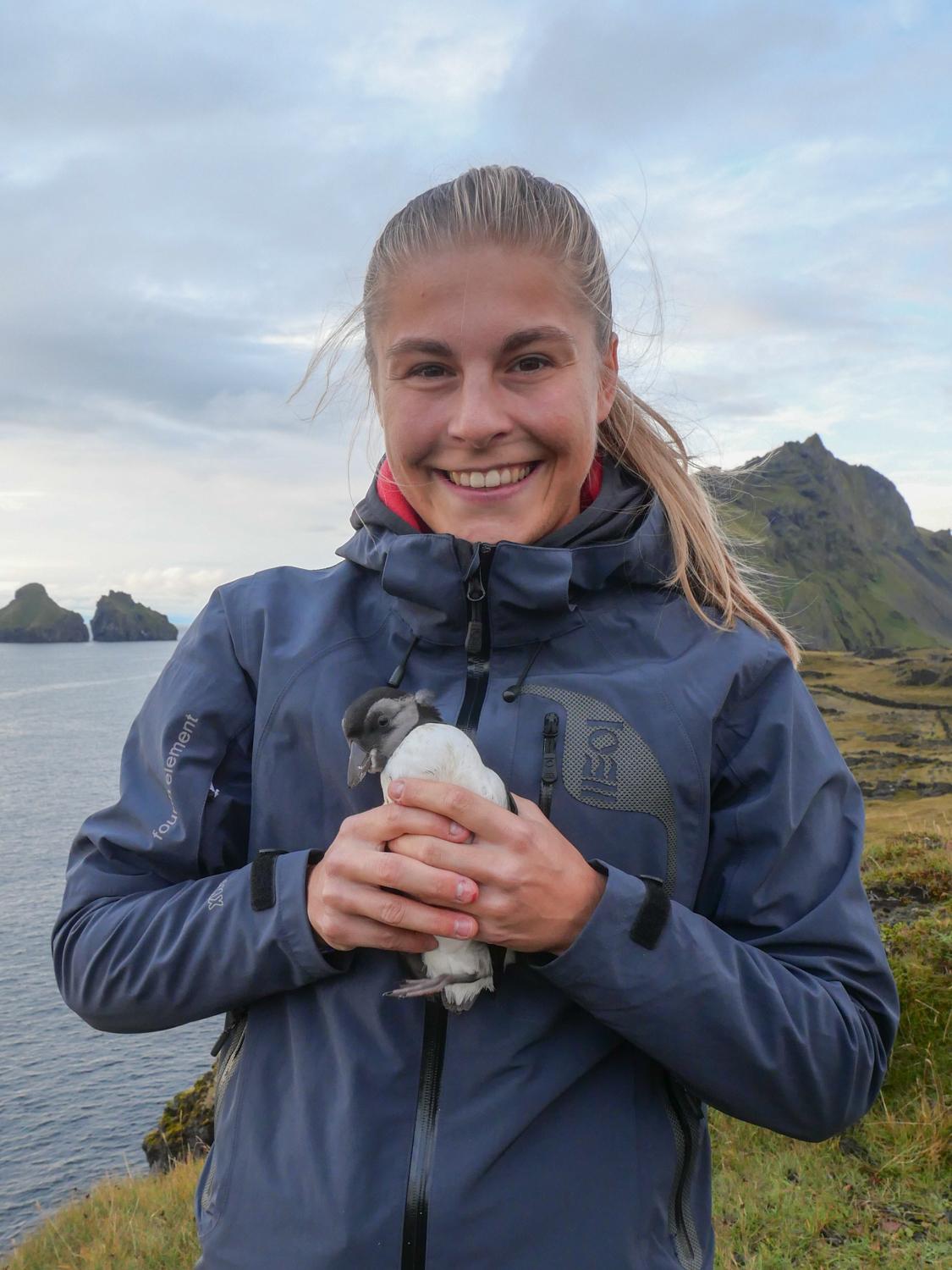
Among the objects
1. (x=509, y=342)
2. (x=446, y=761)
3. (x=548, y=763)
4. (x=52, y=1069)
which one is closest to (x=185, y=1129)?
(x=52, y=1069)

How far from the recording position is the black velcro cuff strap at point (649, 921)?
9.04 ft

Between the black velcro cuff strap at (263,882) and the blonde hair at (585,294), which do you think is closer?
the black velcro cuff strap at (263,882)

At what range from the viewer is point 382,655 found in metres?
3.44

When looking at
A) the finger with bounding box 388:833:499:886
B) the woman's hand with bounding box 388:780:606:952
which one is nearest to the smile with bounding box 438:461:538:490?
the woman's hand with bounding box 388:780:606:952

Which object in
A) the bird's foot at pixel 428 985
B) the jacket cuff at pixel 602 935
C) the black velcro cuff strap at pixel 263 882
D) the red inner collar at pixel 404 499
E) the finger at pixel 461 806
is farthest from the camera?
the red inner collar at pixel 404 499

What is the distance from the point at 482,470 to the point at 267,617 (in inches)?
36.1

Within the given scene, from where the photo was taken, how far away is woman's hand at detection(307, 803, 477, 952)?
8.68 feet

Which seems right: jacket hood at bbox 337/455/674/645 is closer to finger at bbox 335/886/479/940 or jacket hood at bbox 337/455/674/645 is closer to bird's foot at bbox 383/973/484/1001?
finger at bbox 335/886/479/940

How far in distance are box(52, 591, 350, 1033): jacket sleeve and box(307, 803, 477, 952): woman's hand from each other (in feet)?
0.53

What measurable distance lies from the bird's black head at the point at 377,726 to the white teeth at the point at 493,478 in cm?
82

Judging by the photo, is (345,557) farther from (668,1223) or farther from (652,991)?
(668,1223)

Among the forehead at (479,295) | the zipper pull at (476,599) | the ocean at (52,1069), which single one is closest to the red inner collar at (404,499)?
the zipper pull at (476,599)

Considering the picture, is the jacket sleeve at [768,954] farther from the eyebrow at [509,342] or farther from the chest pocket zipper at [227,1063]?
the eyebrow at [509,342]

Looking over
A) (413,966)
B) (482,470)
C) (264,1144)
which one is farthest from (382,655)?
(264,1144)
